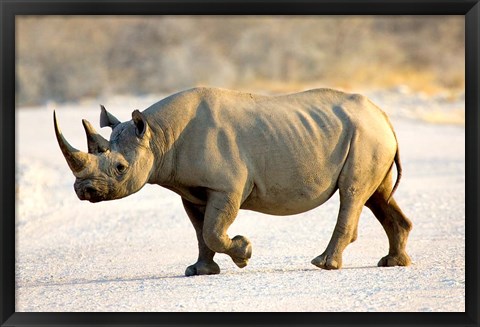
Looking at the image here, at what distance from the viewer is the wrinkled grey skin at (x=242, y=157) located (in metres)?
10.3

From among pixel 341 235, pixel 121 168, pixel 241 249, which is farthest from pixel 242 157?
pixel 341 235

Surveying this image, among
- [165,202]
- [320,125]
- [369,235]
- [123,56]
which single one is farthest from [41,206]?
[123,56]

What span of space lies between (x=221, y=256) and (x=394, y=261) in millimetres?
2132

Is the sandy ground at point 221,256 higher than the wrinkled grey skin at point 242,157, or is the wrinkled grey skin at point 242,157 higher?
the wrinkled grey skin at point 242,157

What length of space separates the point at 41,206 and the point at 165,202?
74.4 inches

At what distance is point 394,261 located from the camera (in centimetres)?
1154

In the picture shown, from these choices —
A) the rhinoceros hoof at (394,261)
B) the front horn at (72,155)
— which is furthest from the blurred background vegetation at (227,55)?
the front horn at (72,155)

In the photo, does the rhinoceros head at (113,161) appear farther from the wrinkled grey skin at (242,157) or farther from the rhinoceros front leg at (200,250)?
the rhinoceros front leg at (200,250)

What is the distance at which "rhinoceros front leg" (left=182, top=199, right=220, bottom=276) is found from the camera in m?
11.0

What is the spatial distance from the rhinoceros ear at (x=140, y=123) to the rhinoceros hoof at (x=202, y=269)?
4.81 ft

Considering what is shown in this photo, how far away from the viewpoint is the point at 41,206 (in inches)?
723

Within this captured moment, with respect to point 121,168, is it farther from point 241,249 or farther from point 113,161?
point 241,249

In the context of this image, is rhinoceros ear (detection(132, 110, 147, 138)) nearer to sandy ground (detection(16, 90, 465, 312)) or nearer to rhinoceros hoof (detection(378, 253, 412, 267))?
sandy ground (detection(16, 90, 465, 312))

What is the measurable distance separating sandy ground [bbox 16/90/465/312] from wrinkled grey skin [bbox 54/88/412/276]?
1.73ft
